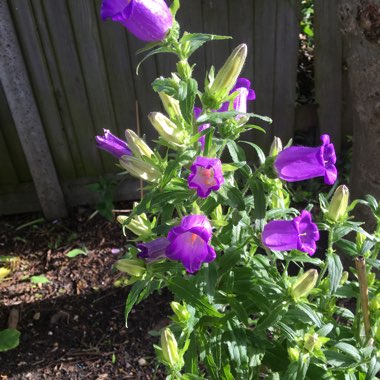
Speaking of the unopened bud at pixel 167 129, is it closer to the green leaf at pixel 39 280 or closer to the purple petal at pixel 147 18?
the purple petal at pixel 147 18

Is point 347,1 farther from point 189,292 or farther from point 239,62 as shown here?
point 189,292

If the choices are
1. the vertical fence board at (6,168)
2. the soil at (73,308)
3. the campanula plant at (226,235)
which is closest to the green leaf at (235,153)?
the campanula plant at (226,235)

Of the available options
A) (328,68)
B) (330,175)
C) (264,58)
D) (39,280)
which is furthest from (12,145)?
(330,175)

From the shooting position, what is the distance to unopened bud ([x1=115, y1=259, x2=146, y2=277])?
71.0 inches

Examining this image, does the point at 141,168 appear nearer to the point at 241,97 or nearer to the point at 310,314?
Result: the point at 241,97

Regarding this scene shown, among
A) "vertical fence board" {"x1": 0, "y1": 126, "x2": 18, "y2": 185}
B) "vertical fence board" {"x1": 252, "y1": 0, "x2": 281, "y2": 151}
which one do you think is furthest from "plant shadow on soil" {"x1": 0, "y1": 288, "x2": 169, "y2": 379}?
"vertical fence board" {"x1": 252, "y1": 0, "x2": 281, "y2": 151}

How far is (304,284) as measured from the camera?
174cm

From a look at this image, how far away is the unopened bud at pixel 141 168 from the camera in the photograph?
1662 mm

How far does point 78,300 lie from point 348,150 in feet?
9.09

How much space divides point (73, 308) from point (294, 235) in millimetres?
2525

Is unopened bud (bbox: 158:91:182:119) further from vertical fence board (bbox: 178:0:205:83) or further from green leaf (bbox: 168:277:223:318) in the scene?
vertical fence board (bbox: 178:0:205:83)

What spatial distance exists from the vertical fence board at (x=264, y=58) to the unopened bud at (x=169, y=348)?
297 centimetres

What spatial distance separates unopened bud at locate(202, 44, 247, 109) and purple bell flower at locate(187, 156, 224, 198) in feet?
0.72

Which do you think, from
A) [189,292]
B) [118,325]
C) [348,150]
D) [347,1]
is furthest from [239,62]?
[348,150]
